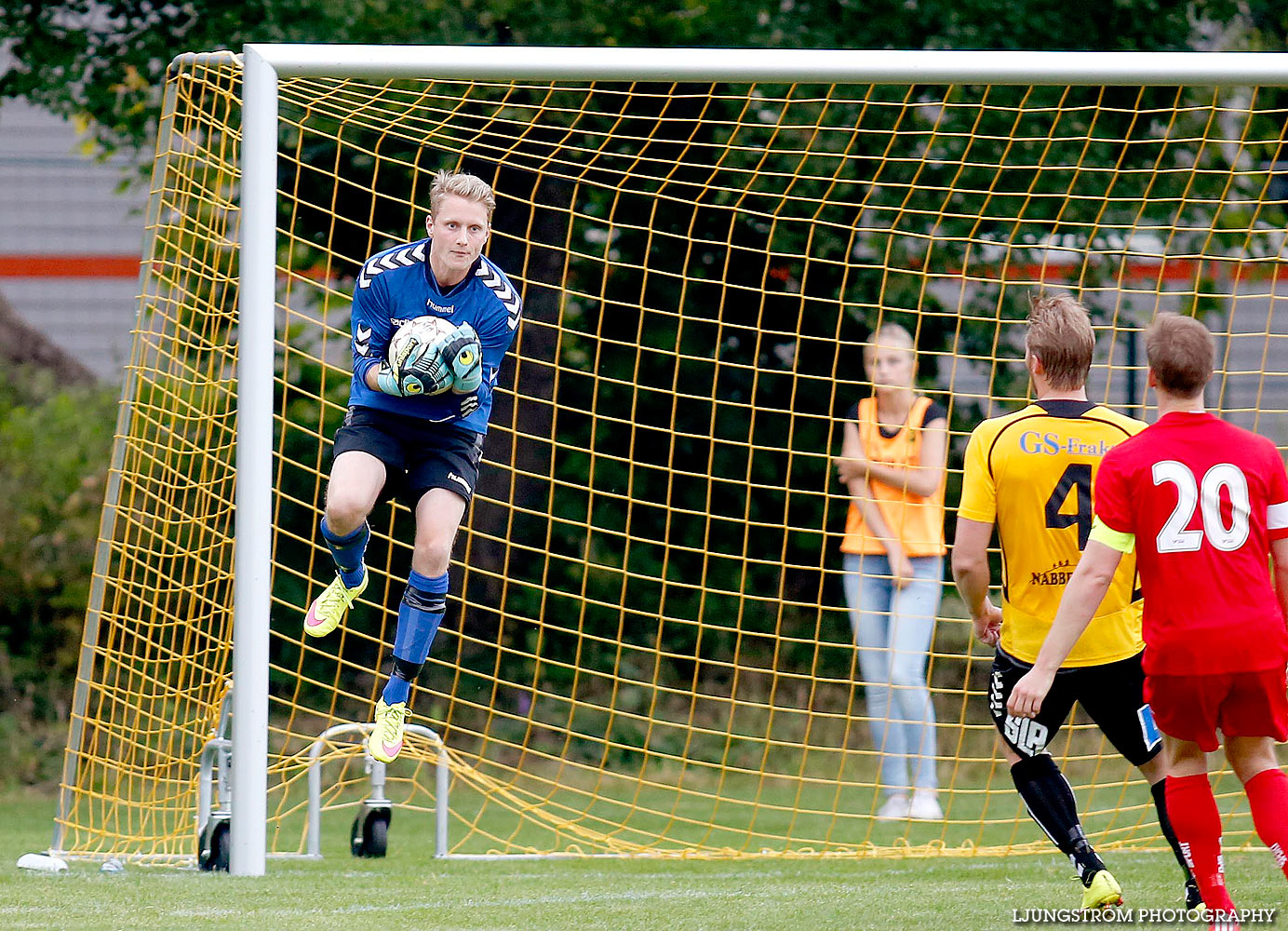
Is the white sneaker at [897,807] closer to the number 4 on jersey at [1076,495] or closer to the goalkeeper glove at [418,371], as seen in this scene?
the number 4 on jersey at [1076,495]

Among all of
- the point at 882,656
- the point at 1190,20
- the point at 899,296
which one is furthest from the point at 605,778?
the point at 1190,20

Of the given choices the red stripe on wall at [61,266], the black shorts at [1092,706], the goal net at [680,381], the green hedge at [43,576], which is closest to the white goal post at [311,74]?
the black shorts at [1092,706]

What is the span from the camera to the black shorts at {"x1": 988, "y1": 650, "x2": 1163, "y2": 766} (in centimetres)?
414

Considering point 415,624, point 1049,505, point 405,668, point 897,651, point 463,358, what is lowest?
point 405,668

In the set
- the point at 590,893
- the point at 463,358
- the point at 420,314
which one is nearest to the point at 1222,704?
the point at 590,893

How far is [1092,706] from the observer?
419 centimetres

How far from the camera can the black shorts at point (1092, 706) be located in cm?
414

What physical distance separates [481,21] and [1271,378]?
6.40 meters

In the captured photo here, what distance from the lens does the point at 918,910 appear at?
443 centimetres

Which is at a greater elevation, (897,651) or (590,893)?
(897,651)

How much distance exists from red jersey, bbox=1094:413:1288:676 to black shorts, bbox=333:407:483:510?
6.78ft

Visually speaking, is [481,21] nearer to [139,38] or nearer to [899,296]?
[139,38]

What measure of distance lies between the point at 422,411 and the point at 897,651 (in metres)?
2.52

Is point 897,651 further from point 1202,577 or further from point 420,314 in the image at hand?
point 1202,577
